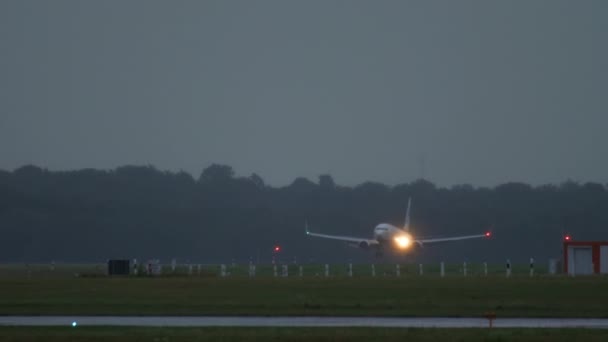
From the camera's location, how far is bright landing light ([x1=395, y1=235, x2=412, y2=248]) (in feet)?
303

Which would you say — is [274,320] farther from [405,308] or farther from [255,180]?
[255,180]

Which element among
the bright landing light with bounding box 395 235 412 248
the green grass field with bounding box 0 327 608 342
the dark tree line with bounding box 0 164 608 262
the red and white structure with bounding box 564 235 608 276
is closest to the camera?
the green grass field with bounding box 0 327 608 342

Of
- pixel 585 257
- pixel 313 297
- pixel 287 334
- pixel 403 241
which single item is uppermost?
pixel 403 241

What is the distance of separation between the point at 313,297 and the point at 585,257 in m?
32.0

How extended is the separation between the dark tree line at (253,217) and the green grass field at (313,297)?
7350cm

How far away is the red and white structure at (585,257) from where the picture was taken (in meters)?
64.5

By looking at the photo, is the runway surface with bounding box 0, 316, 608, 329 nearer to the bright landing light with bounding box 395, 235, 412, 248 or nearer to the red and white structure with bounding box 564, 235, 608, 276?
the red and white structure with bounding box 564, 235, 608, 276

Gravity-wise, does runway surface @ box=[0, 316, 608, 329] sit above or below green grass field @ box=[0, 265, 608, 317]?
below

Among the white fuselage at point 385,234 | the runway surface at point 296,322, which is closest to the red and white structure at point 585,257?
the white fuselage at point 385,234

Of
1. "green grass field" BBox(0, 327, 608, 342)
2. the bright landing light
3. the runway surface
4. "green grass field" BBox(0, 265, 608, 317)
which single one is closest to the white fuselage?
the bright landing light

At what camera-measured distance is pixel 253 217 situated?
500 ft

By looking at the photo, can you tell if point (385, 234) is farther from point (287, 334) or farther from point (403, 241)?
point (287, 334)

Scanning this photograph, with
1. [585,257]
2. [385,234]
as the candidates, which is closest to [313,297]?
[585,257]

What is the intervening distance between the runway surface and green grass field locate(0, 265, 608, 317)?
154cm
